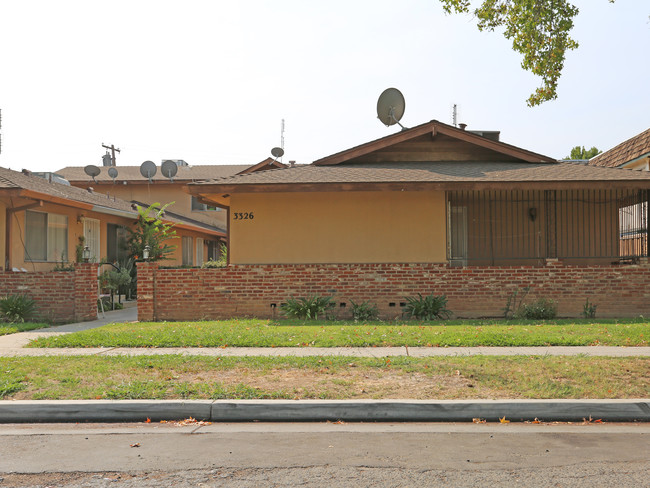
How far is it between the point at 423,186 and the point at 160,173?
21.0m

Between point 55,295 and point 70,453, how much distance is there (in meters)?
9.46

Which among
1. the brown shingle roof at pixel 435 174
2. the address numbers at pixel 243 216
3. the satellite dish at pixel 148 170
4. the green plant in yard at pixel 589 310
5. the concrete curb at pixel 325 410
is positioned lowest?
the concrete curb at pixel 325 410

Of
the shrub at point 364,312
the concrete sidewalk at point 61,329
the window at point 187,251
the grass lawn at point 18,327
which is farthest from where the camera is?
the window at point 187,251

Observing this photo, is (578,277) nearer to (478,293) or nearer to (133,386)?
(478,293)

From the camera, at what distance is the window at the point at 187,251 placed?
88.3 feet

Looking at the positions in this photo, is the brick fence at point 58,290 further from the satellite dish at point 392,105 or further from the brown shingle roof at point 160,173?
the brown shingle roof at point 160,173

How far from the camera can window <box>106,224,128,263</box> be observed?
68.1 ft

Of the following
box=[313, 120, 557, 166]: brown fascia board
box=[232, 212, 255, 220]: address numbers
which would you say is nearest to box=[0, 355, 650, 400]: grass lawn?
box=[232, 212, 255, 220]: address numbers

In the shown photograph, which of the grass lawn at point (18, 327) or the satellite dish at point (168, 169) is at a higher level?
the satellite dish at point (168, 169)

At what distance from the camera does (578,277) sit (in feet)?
45.0

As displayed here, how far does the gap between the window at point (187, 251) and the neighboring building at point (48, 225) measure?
3866 millimetres

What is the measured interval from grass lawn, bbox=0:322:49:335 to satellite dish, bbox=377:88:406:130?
9.89 metres

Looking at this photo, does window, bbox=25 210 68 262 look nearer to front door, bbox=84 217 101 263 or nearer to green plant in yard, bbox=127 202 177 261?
front door, bbox=84 217 101 263

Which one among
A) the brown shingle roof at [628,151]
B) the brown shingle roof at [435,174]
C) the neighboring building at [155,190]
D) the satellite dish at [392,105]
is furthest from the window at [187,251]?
the brown shingle roof at [628,151]
